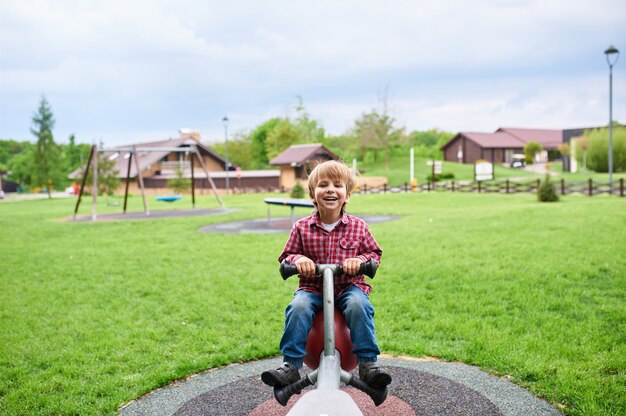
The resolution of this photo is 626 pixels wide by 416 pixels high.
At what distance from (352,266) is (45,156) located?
2203 inches

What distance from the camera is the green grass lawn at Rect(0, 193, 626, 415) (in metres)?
4.48

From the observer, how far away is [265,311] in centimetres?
664

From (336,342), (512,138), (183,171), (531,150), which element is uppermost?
(512,138)

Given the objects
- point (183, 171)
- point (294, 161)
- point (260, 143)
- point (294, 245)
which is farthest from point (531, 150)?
point (294, 245)

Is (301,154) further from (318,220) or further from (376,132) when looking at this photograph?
(318,220)

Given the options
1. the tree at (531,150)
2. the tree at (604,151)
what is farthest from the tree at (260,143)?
the tree at (604,151)

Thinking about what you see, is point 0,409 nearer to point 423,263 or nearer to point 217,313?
point 217,313

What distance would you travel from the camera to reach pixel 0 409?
13.2ft

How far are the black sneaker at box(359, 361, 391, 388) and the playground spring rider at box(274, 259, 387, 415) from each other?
0.19 ft

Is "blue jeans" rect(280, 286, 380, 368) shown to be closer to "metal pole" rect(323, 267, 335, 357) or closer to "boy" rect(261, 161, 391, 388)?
"boy" rect(261, 161, 391, 388)

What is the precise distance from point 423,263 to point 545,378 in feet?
15.7

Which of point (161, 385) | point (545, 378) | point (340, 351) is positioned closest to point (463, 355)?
point (545, 378)

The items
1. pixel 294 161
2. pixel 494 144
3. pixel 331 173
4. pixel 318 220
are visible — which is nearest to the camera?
pixel 331 173

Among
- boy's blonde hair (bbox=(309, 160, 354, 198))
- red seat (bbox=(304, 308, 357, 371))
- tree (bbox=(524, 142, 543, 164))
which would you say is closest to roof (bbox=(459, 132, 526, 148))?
tree (bbox=(524, 142, 543, 164))
